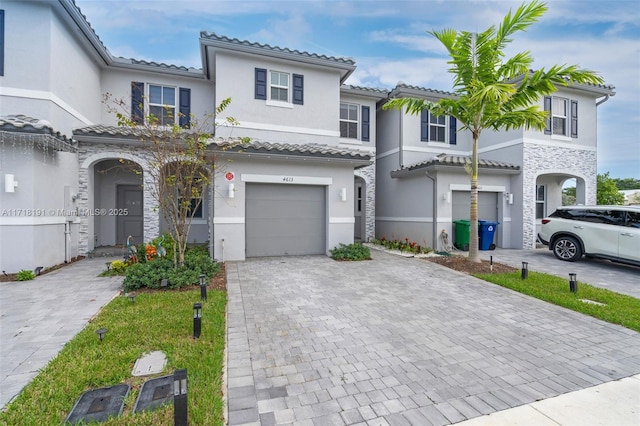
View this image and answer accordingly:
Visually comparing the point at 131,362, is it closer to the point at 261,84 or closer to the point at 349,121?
the point at 261,84

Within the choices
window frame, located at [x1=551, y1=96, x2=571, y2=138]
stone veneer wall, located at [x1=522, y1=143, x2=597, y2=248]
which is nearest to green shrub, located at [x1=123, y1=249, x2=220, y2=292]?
stone veneer wall, located at [x1=522, y1=143, x2=597, y2=248]

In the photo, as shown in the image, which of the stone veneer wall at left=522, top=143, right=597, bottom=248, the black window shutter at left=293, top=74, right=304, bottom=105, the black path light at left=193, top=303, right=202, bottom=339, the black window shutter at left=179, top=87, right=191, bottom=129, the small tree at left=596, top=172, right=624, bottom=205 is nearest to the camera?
the black path light at left=193, top=303, right=202, bottom=339

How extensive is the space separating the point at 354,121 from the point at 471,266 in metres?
8.48

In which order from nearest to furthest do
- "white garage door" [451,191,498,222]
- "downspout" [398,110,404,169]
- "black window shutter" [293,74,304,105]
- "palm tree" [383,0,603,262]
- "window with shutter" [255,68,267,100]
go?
"palm tree" [383,0,603,262] < "window with shutter" [255,68,267,100] < "black window shutter" [293,74,304,105] < "white garage door" [451,191,498,222] < "downspout" [398,110,404,169]

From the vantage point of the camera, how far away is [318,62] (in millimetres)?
10750

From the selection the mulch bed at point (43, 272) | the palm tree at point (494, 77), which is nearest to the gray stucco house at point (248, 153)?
the mulch bed at point (43, 272)

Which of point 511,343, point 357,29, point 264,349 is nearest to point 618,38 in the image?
point 357,29

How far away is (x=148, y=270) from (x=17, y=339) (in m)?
2.50

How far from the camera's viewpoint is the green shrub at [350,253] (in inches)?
369

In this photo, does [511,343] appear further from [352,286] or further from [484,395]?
[352,286]

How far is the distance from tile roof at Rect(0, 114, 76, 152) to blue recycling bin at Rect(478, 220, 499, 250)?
14138 millimetres

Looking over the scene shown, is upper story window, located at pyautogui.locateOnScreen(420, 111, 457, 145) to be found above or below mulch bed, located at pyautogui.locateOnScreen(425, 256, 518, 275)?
above

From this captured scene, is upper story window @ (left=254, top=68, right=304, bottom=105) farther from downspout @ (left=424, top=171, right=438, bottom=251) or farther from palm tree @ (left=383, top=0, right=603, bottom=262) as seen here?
downspout @ (left=424, top=171, right=438, bottom=251)

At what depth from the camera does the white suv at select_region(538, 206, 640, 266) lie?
8.01 meters
